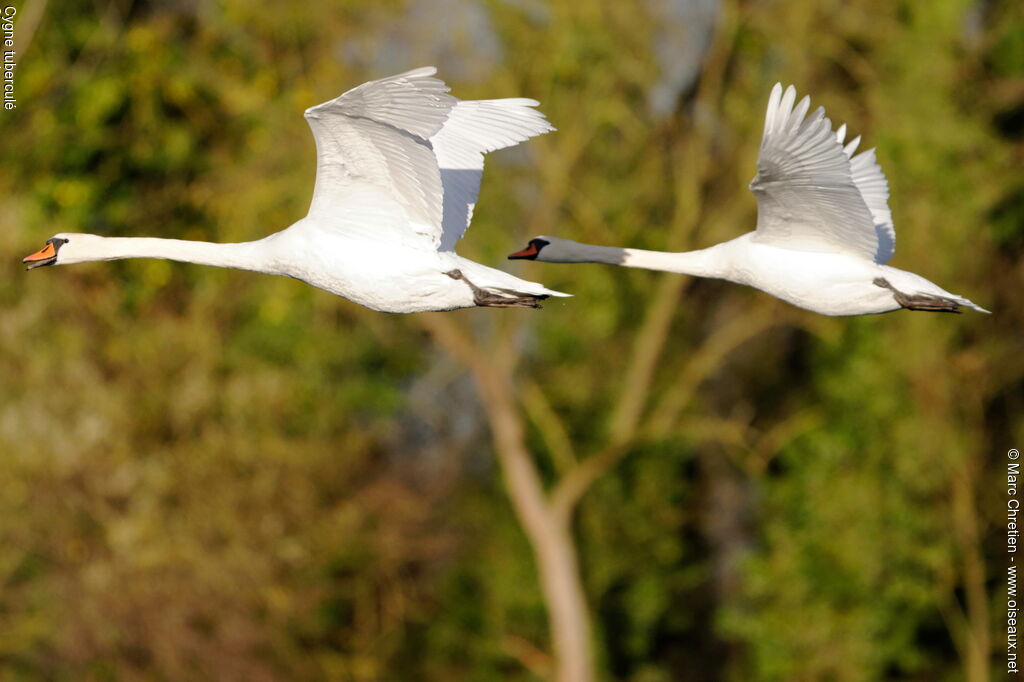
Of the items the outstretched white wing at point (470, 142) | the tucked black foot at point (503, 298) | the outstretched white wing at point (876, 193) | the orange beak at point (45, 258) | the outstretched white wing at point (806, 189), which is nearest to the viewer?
the tucked black foot at point (503, 298)

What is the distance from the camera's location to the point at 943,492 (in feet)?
69.9

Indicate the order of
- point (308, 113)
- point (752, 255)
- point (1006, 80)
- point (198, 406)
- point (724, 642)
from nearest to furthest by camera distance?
point (308, 113) → point (752, 255) → point (198, 406) → point (1006, 80) → point (724, 642)

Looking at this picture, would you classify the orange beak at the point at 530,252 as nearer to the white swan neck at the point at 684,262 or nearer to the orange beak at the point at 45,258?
the white swan neck at the point at 684,262

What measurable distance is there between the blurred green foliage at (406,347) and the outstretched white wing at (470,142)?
36.6ft

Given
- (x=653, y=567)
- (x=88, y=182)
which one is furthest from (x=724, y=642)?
(x=88, y=182)

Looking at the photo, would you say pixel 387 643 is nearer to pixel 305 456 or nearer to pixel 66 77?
pixel 305 456

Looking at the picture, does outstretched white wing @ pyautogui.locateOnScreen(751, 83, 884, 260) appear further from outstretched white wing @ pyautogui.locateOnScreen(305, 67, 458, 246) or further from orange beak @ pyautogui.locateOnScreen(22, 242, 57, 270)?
orange beak @ pyautogui.locateOnScreen(22, 242, 57, 270)

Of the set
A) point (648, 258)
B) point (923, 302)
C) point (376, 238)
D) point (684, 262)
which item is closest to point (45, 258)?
point (376, 238)

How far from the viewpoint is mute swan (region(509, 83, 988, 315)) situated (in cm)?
845

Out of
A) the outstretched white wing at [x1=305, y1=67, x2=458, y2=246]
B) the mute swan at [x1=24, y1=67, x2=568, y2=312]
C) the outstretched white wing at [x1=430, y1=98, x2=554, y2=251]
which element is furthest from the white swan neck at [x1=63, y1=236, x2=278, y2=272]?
the outstretched white wing at [x1=430, y1=98, x2=554, y2=251]

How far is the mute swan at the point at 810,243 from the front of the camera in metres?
8.45

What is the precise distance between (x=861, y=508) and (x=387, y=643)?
6862 millimetres

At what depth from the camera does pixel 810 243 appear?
8.98m

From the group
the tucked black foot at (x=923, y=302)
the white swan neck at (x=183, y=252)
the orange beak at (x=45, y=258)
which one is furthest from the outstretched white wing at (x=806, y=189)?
the orange beak at (x=45, y=258)
